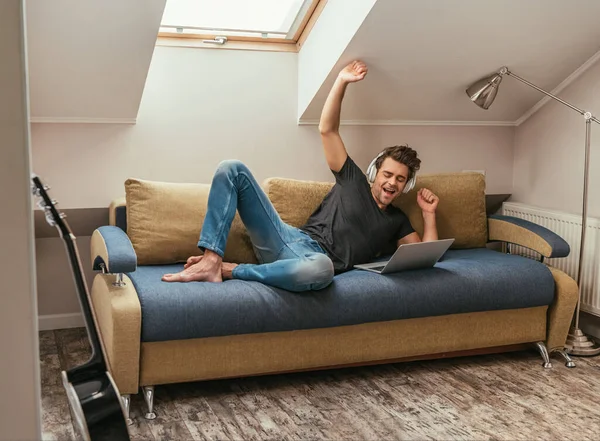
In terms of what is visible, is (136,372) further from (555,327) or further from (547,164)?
(547,164)

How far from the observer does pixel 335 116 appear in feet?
10.9

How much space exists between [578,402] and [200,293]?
4.97 ft

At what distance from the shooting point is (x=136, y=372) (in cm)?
259

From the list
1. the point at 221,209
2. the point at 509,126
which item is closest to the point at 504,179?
the point at 509,126

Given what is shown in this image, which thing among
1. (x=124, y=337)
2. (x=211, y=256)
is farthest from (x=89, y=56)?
(x=124, y=337)

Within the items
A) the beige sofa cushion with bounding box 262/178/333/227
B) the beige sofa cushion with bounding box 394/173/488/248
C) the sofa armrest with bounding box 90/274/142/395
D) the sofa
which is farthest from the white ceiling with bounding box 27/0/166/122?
the beige sofa cushion with bounding box 394/173/488/248

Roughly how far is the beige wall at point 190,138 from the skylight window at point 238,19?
0.11m

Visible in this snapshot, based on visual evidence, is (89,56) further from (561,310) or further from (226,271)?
(561,310)

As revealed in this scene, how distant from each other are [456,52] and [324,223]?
1060 millimetres

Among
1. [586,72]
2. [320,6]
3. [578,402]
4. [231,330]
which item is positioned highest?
[320,6]

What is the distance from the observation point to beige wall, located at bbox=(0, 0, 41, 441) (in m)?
1.36

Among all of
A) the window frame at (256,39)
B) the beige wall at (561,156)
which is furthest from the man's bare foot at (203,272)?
the beige wall at (561,156)

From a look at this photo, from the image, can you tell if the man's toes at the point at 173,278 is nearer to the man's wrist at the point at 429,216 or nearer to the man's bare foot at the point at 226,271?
the man's bare foot at the point at 226,271

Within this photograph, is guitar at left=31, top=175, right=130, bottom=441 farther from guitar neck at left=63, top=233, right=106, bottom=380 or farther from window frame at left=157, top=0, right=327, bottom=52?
window frame at left=157, top=0, right=327, bottom=52
